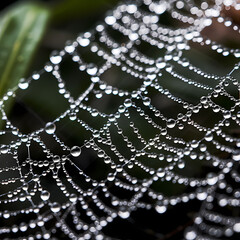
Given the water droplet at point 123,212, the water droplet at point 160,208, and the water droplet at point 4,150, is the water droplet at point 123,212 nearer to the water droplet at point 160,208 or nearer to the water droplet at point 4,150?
the water droplet at point 160,208

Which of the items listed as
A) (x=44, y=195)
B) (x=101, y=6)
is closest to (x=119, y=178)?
(x=44, y=195)

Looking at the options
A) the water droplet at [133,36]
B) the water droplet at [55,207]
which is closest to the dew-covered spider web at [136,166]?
the water droplet at [55,207]

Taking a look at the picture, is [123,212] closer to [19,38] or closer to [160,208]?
[160,208]

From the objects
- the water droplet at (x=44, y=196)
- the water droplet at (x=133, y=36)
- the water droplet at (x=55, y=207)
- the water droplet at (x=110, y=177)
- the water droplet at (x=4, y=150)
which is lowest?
the water droplet at (x=55, y=207)

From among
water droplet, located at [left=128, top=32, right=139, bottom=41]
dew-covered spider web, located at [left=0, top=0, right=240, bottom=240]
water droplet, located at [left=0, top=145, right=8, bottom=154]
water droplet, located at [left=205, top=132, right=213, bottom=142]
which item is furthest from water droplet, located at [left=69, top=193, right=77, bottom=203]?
water droplet, located at [left=128, top=32, right=139, bottom=41]

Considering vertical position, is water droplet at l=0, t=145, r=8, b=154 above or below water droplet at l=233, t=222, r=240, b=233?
above

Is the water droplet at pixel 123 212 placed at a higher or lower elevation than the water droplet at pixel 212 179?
lower

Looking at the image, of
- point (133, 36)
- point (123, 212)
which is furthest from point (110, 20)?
point (123, 212)

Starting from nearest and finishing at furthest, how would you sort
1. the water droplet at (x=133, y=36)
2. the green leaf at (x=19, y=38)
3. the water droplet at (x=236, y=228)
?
the water droplet at (x=236, y=228) < the green leaf at (x=19, y=38) < the water droplet at (x=133, y=36)

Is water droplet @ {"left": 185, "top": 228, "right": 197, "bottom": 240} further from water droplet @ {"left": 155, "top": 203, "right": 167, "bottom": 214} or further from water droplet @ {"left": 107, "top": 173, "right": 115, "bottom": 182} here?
water droplet @ {"left": 107, "top": 173, "right": 115, "bottom": 182}
